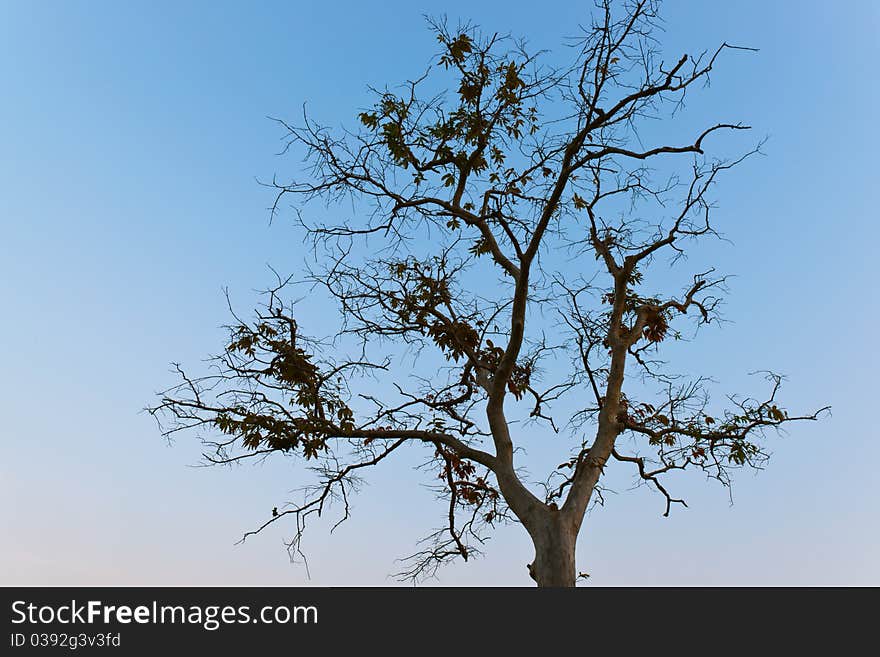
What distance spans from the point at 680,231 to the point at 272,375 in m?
4.63

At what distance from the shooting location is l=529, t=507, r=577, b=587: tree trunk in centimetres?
719

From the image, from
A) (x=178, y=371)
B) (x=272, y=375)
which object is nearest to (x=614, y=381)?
(x=272, y=375)

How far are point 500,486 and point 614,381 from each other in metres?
1.75

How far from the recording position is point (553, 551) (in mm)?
7270

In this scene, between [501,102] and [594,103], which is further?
[501,102]

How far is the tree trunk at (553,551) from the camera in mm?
7191

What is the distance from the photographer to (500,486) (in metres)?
8.02

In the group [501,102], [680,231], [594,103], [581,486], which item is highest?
[501,102]
